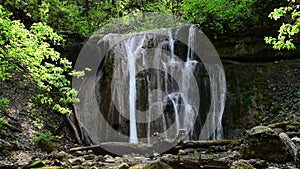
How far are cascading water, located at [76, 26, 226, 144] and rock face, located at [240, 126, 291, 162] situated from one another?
5016mm

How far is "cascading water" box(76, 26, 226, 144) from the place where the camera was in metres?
10.4

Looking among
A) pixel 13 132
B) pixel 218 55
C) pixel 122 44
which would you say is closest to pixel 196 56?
pixel 218 55

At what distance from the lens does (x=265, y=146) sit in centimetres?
482

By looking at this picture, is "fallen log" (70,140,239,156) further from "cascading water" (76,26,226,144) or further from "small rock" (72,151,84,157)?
"cascading water" (76,26,226,144)

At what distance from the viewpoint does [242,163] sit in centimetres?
423

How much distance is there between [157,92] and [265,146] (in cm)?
641

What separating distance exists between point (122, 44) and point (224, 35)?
4.34 m

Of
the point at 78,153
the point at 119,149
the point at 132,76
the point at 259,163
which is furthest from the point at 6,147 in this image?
the point at 259,163

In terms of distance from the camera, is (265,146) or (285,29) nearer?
(285,29)

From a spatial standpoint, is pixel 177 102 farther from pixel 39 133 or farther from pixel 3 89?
pixel 3 89

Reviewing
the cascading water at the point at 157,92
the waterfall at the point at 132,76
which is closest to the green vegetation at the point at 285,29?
the cascading water at the point at 157,92

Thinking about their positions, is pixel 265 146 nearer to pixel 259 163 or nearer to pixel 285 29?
pixel 259 163

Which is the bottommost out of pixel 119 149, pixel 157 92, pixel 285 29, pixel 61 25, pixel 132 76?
pixel 119 149

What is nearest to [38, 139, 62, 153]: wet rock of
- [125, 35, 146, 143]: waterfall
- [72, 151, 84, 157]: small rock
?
[72, 151, 84, 157]: small rock
